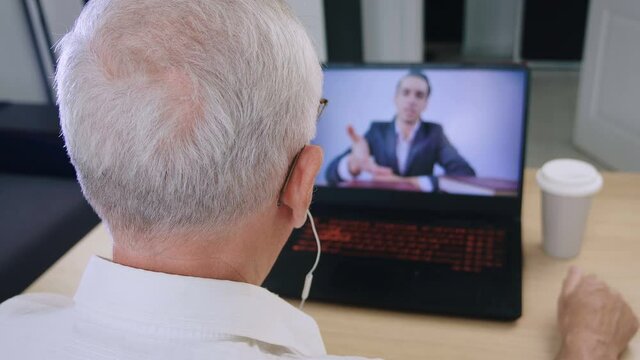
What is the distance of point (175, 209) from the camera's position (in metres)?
0.51

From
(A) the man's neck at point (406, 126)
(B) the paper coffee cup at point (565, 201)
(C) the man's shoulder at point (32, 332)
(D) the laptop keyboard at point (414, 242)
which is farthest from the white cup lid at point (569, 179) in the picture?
(C) the man's shoulder at point (32, 332)

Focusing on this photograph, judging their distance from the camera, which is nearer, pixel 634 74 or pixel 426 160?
pixel 426 160

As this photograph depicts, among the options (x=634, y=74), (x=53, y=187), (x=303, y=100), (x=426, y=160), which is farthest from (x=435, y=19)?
(x=303, y=100)

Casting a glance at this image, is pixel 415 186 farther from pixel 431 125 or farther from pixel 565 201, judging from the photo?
pixel 565 201

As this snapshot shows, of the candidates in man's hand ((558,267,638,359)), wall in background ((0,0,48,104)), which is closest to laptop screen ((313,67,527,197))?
man's hand ((558,267,638,359))

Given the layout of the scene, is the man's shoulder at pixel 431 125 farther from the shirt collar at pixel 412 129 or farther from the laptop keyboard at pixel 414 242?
the laptop keyboard at pixel 414 242

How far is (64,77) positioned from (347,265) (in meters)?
0.56

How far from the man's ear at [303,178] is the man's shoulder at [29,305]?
0.31 meters

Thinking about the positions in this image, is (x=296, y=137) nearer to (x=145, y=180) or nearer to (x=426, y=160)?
(x=145, y=180)

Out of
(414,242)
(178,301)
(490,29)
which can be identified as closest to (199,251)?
(178,301)

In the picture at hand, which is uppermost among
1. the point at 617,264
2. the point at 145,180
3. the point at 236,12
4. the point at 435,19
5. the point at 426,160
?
the point at 236,12

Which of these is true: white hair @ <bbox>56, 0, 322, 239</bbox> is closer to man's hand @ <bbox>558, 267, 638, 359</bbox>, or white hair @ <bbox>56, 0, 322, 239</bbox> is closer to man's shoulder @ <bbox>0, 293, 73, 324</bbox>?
man's shoulder @ <bbox>0, 293, 73, 324</bbox>

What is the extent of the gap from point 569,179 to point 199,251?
23.9 inches

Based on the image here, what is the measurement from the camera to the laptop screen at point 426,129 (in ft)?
3.26
